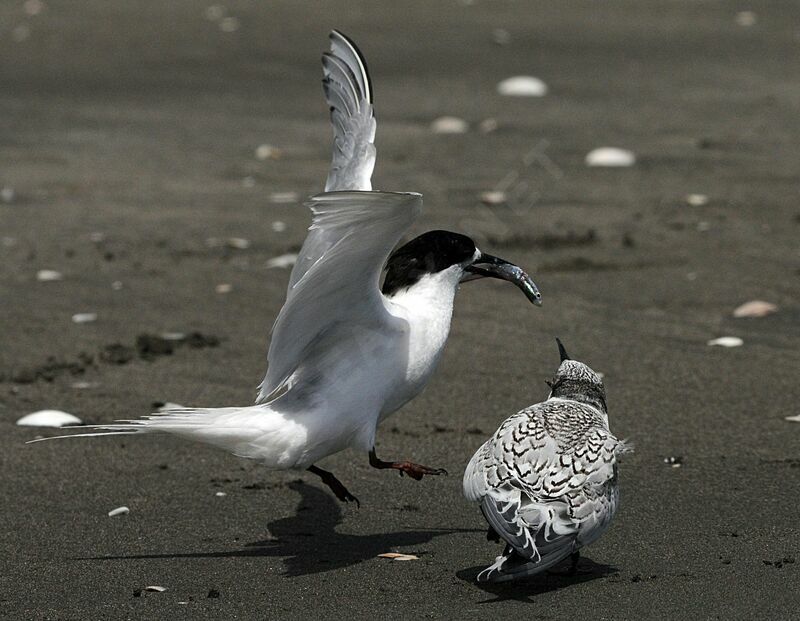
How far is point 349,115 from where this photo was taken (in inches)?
214

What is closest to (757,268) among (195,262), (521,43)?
(195,262)

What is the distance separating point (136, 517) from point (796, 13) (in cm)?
1273

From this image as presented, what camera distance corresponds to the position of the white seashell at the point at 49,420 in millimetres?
5797

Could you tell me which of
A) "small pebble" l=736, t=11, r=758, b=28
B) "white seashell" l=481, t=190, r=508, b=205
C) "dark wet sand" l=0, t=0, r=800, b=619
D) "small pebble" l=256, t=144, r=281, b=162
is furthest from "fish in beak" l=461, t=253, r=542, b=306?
"small pebble" l=736, t=11, r=758, b=28

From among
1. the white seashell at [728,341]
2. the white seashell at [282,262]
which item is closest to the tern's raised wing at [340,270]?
the white seashell at [728,341]

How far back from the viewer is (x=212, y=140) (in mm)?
11148

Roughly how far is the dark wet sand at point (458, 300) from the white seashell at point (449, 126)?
15 cm

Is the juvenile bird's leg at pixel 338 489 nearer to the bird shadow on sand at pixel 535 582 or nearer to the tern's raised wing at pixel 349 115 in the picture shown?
the bird shadow on sand at pixel 535 582

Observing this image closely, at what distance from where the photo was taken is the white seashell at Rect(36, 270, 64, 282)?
789 centimetres

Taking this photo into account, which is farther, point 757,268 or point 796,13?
point 796,13

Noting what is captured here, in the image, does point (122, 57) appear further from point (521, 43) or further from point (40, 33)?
point (521, 43)

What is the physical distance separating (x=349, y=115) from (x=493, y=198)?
4.06 metres

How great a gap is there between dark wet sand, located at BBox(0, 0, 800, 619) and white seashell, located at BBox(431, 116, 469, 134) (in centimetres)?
15

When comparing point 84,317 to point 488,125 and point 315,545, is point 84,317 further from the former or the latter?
point 488,125
